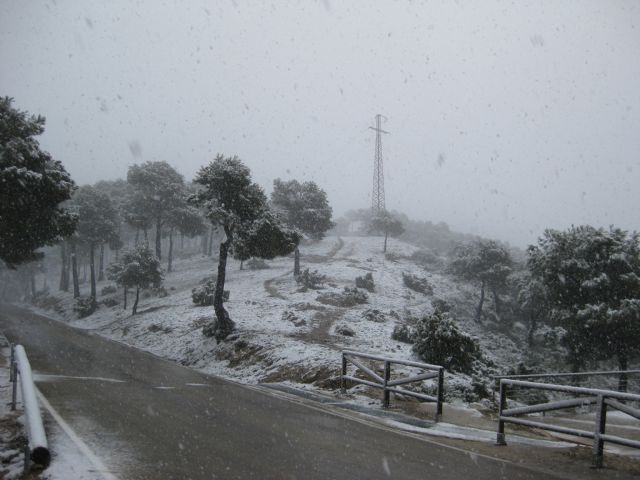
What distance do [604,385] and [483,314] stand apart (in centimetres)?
1921

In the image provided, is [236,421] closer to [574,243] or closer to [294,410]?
[294,410]

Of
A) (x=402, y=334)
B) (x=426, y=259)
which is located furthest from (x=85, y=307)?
(x=426, y=259)

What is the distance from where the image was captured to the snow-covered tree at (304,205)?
173ft

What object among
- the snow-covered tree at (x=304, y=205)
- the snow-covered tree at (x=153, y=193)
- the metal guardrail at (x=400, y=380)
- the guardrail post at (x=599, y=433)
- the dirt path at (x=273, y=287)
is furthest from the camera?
the snow-covered tree at (x=153, y=193)

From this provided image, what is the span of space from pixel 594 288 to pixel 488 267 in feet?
89.6

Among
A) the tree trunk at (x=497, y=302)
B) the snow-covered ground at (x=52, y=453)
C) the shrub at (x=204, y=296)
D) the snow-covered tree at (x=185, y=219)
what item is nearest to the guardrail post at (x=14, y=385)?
the snow-covered ground at (x=52, y=453)

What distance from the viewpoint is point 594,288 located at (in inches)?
1094

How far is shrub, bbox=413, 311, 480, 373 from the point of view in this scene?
63.8ft

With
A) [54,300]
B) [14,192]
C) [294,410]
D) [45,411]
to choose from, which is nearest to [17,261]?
[14,192]

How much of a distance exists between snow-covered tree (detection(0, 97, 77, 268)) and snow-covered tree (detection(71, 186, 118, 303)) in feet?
99.7

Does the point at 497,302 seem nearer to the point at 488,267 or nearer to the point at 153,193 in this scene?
the point at 488,267

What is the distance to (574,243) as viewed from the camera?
29812 mm

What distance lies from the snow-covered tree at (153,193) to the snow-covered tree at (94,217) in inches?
116

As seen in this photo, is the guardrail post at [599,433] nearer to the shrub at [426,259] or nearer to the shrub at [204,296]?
the shrub at [204,296]
